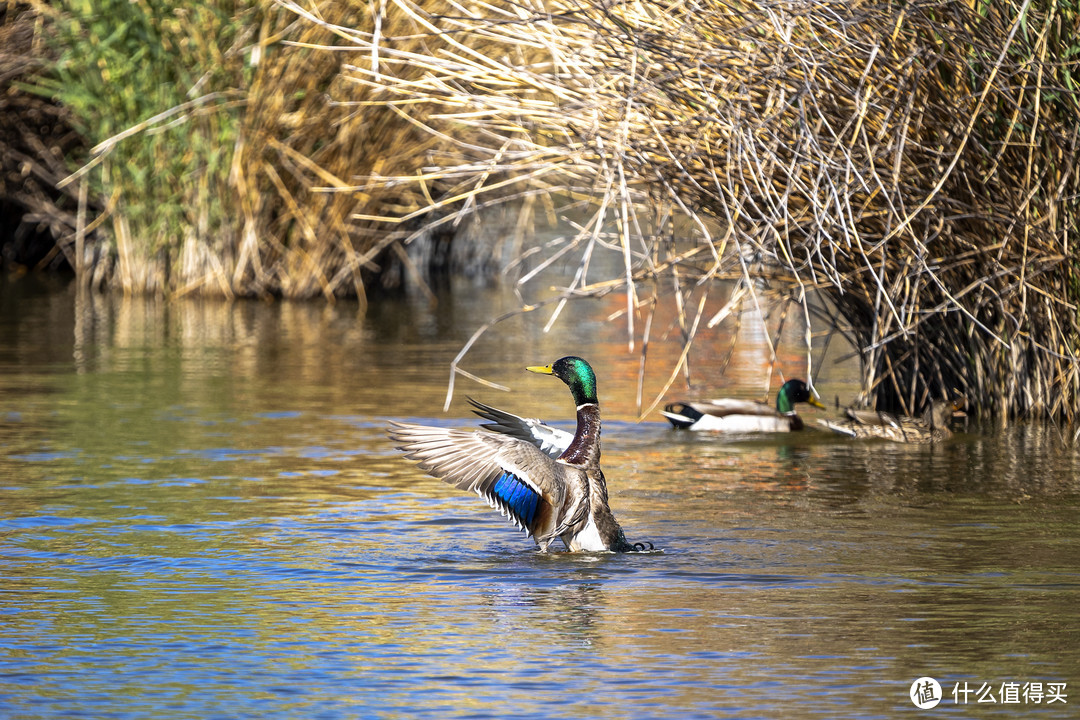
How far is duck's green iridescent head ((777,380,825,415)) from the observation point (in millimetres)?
11008

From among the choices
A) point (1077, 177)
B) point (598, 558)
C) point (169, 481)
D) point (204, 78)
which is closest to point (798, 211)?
point (1077, 177)

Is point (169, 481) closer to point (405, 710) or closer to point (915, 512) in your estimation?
point (915, 512)

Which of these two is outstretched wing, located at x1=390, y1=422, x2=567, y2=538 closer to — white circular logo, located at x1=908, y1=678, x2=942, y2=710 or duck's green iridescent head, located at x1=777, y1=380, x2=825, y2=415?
white circular logo, located at x1=908, y1=678, x2=942, y2=710

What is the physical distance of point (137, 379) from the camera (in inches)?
509

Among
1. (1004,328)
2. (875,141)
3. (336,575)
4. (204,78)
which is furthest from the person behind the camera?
(204,78)

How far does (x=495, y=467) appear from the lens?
6809 mm

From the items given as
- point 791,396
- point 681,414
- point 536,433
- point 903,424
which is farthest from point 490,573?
point 791,396

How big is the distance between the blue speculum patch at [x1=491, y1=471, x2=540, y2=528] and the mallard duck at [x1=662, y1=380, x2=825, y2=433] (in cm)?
397

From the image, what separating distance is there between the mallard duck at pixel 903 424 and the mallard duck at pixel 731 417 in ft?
1.21

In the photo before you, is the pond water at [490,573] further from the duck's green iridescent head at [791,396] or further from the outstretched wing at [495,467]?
the duck's green iridescent head at [791,396]

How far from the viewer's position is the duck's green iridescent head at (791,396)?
36.1 ft

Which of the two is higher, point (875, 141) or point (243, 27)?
point (243, 27)

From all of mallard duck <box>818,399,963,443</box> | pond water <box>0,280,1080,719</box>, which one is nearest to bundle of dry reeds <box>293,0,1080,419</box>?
mallard duck <box>818,399,963,443</box>

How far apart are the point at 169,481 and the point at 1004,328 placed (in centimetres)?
452
